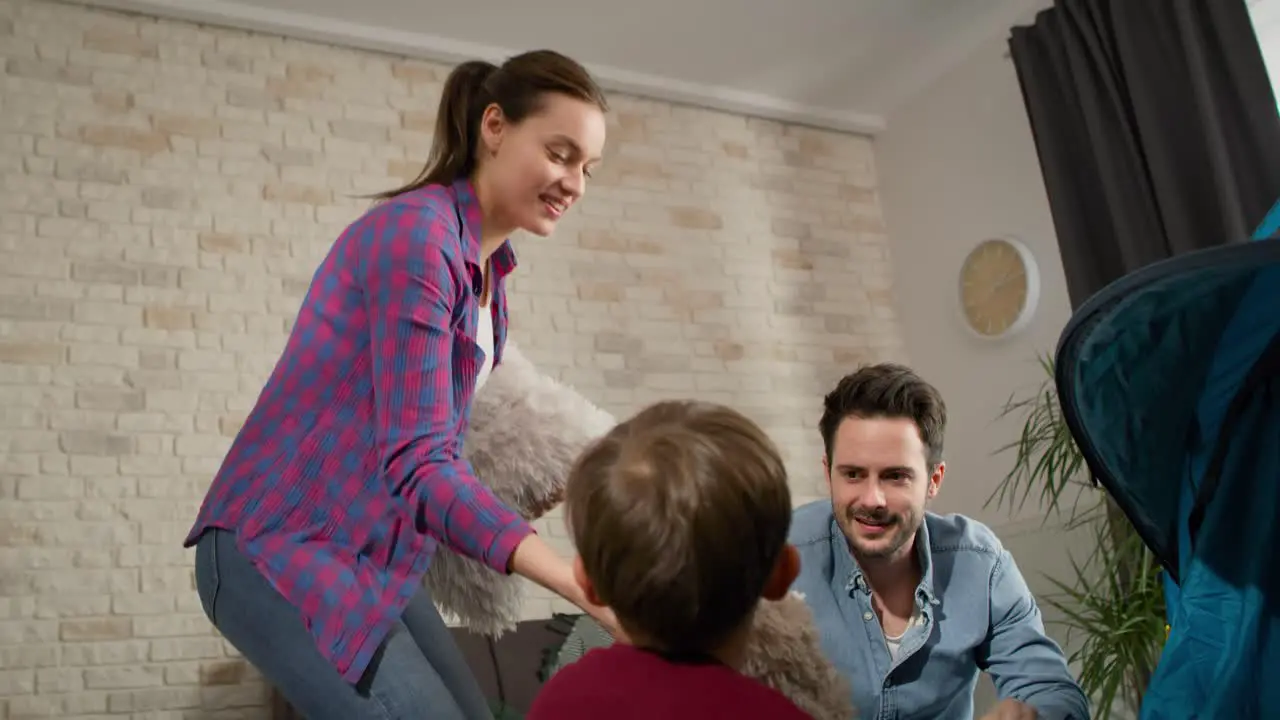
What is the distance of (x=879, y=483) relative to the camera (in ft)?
6.43

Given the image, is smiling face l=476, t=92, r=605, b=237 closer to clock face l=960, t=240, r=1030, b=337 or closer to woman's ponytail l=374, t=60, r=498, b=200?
woman's ponytail l=374, t=60, r=498, b=200

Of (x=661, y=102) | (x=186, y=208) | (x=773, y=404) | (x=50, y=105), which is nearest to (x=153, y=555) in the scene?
(x=186, y=208)

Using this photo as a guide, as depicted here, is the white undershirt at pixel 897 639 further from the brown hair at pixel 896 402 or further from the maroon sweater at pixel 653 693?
the maroon sweater at pixel 653 693

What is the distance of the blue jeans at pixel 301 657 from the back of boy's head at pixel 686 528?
0.36 metres

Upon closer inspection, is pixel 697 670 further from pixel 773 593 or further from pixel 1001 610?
pixel 1001 610

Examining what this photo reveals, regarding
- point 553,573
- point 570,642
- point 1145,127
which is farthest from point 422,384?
point 1145,127

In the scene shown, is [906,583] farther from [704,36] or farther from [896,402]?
[704,36]

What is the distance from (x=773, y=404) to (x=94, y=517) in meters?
2.36

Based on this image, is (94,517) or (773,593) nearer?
(773,593)

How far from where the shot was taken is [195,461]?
3.48 m

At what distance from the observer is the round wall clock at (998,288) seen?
4.19 m

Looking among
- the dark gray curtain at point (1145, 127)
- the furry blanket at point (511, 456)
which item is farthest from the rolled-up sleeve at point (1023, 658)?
the dark gray curtain at point (1145, 127)

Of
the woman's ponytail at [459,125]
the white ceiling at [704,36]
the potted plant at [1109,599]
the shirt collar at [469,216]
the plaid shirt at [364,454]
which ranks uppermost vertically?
the white ceiling at [704,36]

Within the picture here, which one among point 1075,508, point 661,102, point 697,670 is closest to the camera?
point 697,670
